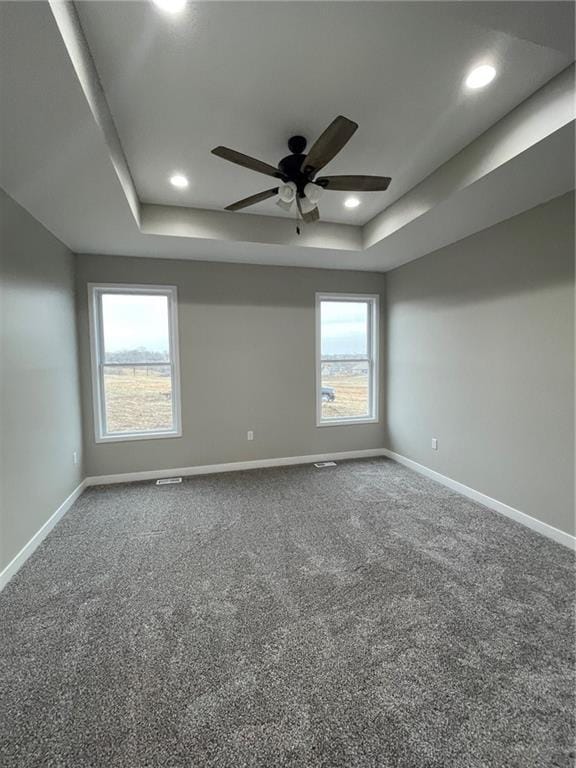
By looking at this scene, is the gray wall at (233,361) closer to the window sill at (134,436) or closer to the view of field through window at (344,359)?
the window sill at (134,436)

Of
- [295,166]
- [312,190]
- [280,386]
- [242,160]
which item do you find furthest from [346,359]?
[242,160]

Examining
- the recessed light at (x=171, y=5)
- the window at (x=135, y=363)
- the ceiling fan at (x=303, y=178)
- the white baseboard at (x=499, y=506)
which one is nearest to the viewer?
the recessed light at (x=171, y=5)

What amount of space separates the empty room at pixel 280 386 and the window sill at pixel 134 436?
0.03 m

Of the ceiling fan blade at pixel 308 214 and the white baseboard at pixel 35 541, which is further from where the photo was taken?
the ceiling fan blade at pixel 308 214

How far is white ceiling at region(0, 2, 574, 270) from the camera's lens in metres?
1.44

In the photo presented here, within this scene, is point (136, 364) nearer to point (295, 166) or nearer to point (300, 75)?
point (295, 166)

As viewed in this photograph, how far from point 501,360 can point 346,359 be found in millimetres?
2049

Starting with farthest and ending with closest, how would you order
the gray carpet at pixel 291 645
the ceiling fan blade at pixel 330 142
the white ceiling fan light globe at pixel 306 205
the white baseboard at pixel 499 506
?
A: the white baseboard at pixel 499 506 → the white ceiling fan light globe at pixel 306 205 → the ceiling fan blade at pixel 330 142 → the gray carpet at pixel 291 645

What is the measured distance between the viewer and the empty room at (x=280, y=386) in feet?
4.57

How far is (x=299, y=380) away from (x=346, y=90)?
3090mm

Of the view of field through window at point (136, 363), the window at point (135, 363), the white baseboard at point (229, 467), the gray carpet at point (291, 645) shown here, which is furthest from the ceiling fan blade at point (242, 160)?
the white baseboard at point (229, 467)

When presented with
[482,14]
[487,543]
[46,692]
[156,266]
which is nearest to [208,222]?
[156,266]

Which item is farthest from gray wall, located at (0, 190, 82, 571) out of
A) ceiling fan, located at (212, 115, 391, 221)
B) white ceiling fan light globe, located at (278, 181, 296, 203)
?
white ceiling fan light globe, located at (278, 181, 296, 203)

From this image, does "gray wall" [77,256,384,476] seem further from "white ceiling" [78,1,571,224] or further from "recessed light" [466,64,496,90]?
"recessed light" [466,64,496,90]
